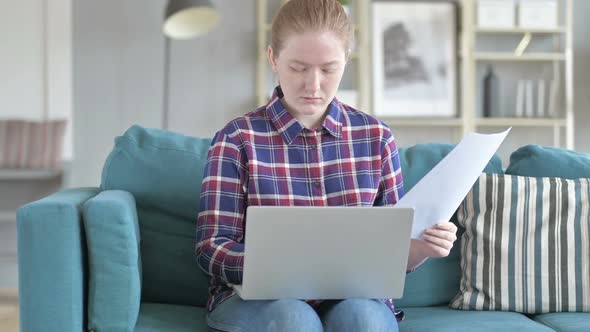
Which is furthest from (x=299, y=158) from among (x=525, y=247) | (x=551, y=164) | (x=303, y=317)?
(x=551, y=164)

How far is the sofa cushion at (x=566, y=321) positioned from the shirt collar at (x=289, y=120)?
2.28 ft

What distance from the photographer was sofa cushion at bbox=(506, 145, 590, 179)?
88.4 inches

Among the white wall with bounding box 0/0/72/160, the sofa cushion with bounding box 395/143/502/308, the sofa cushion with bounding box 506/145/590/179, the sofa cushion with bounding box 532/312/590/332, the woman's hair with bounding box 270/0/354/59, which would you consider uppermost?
the white wall with bounding box 0/0/72/160

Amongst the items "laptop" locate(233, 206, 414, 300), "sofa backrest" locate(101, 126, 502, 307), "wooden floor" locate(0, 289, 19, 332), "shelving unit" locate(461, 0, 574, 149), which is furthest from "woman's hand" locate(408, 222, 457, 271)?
"shelving unit" locate(461, 0, 574, 149)

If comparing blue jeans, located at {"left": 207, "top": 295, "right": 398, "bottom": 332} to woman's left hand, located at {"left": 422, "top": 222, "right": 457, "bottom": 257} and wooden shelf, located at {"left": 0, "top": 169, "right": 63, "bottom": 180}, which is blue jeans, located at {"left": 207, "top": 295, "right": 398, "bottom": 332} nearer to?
woman's left hand, located at {"left": 422, "top": 222, "right": 457, "bottom": 257}

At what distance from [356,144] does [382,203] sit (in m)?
0.15

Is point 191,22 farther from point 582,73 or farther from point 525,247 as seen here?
point 525,247

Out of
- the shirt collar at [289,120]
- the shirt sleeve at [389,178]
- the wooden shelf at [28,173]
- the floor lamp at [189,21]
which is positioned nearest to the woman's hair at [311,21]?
the shirt collar at [289,120]

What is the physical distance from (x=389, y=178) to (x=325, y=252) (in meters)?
0.41

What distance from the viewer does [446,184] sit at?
5.44 feet

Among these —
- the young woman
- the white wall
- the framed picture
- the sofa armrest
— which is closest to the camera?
the sofa armrest

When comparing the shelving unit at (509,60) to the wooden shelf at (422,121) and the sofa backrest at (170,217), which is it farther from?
the sofa backrest at (170,217)

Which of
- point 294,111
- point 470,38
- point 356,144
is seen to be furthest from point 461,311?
point 470,38

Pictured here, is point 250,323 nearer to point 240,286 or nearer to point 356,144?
point 240,286
